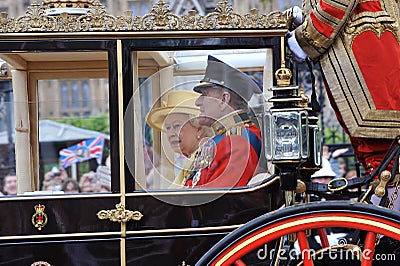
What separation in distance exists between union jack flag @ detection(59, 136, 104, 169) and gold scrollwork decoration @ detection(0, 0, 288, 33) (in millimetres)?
4973

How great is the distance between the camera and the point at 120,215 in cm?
352

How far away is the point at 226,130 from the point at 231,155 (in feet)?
0.36

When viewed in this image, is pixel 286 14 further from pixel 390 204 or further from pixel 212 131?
pixel 390 204

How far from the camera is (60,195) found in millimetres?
3553

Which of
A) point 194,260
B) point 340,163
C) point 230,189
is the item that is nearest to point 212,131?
point 230,189

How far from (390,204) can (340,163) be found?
4951 millimetres

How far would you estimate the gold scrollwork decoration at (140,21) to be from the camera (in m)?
3.54

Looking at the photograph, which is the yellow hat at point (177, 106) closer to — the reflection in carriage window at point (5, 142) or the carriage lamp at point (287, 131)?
the carriage lamp at point (287, 131)

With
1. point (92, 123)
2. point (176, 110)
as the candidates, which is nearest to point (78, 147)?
point (92, 123)

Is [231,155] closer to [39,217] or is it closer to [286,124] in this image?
[286,124]

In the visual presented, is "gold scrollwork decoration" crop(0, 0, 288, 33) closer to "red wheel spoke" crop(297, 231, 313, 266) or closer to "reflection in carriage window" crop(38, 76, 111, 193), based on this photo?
"red wheel spoke" crop(297, 231, 313, 266)

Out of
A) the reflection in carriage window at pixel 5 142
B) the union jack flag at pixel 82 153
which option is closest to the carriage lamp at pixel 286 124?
the reflection in carriage window at pixel 5 142


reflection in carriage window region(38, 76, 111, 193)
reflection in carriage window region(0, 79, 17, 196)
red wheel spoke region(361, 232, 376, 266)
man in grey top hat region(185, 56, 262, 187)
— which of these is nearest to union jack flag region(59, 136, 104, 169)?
reflection in carriage window region(38, 76, 111, 193)

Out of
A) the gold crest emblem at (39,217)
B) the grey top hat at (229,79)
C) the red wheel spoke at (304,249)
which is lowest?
the red wheel spoke at (304,249)
